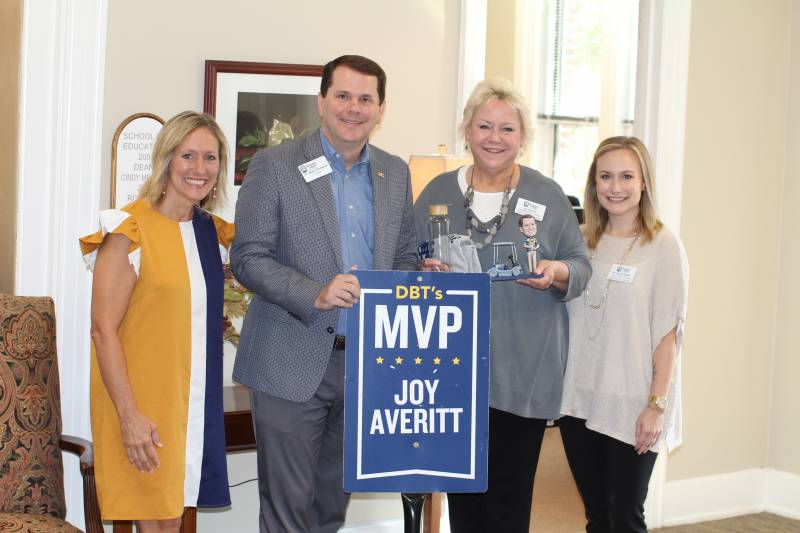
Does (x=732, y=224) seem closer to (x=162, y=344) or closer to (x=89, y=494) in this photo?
(x=162, y=344)

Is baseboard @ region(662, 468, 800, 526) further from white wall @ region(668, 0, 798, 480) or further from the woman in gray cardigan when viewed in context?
the woman in gray cardigan

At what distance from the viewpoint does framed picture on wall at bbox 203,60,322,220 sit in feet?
11.0

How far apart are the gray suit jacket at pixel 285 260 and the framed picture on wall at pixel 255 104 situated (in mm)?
1036

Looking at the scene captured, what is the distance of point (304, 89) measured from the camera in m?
3.49

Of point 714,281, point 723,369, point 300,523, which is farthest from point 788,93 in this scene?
point 300,523

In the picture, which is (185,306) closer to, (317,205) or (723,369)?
(317,205)

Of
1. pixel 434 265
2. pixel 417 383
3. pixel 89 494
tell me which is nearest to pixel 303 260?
pixel 434 265

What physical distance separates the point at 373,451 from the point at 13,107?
1.82m

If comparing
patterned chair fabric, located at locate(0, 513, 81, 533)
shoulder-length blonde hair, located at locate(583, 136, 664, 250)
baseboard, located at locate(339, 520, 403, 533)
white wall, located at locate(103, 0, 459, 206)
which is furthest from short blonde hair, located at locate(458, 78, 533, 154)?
baseboard, located at locate(339, 520, 403, 533)

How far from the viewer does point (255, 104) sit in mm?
3418

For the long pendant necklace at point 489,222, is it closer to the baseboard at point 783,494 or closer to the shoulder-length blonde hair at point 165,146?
the shoulder-length blonde hair at point 165,146

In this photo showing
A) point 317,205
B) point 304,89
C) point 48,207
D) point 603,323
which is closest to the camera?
point 317,205

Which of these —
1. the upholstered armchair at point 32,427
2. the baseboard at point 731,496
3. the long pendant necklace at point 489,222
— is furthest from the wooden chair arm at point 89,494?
the baseboard at point 731,496

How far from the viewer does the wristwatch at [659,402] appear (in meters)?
2.62
